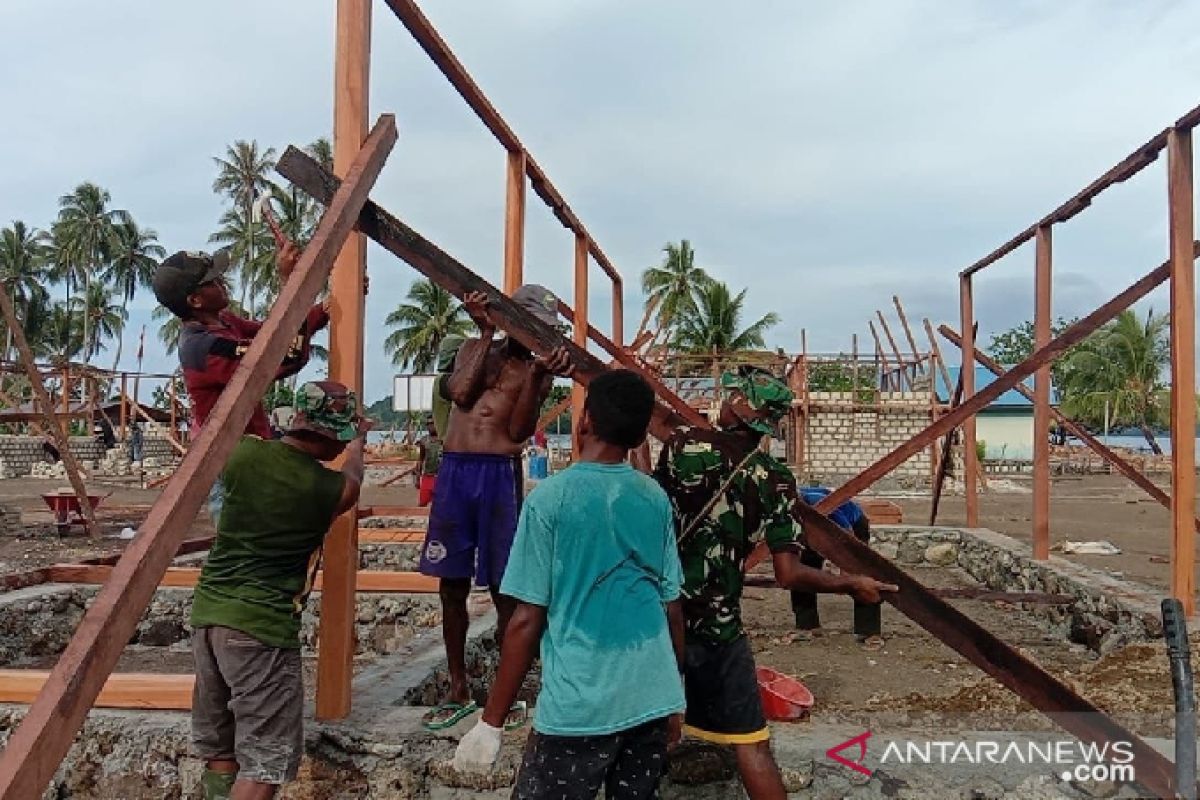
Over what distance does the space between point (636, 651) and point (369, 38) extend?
2202 millimetres

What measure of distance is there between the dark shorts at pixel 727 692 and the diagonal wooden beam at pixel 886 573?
47 centimetres

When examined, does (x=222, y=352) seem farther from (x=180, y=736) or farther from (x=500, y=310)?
(x=180, y=736)

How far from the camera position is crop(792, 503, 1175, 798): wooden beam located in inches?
113

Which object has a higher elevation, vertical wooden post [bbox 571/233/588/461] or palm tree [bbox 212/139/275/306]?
palm tree [bbox 212/139/275/306]

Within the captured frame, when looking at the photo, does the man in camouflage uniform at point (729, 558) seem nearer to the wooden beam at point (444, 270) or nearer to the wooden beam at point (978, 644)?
the wooden beam at point (978, 644)

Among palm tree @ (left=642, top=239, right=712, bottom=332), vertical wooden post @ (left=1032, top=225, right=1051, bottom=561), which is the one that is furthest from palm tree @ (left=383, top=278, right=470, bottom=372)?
vertical wooden post @ (left=1032, top=225, right=1051, bottom=561)

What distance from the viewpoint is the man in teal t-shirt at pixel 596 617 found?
223 cm

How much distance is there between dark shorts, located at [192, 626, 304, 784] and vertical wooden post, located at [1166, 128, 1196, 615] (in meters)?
4.35

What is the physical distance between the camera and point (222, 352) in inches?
120

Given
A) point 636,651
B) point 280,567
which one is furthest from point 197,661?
point 636,651

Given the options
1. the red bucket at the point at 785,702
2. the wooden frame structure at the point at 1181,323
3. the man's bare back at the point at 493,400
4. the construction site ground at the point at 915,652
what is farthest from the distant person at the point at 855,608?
the man's bare back at the point at 493,400

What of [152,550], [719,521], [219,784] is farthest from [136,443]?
[152,550]

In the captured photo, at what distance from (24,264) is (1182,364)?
5544 cm

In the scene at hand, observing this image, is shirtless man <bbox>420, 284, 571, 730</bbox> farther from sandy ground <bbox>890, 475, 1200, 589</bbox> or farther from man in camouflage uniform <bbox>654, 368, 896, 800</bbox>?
sandy ground <bbox>890, 475, 1200, 589</bbox>
